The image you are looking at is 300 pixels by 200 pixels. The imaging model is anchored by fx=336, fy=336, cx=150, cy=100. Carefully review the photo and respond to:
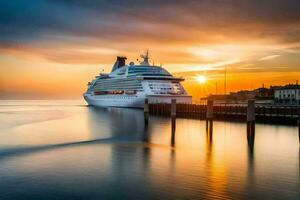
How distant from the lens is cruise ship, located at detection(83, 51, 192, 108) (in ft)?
226

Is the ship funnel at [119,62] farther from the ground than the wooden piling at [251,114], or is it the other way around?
the ship funnel at [119,62]

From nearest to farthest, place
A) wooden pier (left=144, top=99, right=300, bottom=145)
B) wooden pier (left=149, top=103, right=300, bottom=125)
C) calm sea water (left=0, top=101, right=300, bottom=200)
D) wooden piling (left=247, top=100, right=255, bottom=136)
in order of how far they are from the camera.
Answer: calm sea water (left=0, top=101, right=300, bottom=200) → wooden piling (left=247, top=100, right=255, bottom=136) → wooden pier (left=144, top=99, right=300, bottom=145) → wooden pier (left=149, top=103, right=300, bottom=125)

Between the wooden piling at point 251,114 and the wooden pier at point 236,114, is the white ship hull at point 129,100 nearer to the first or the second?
the wooden pier at point 236,114

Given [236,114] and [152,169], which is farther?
[236,114]

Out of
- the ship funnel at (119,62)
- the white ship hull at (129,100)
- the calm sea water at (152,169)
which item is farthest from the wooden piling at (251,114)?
the ship funnel at (119,62)

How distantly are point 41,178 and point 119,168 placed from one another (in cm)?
380

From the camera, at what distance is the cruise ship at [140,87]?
226 feet

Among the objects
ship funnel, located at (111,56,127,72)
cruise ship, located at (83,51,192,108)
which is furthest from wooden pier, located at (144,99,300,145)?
ship funnel, located at (111,56,127,72)

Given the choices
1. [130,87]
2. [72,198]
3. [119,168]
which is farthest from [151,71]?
[72,198]

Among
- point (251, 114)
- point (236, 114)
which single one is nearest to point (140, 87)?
point (236, 114)

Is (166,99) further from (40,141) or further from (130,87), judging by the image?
(40,141)

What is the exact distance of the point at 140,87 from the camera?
232 ft

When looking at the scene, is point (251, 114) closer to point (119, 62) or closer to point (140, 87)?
point (140, 87)

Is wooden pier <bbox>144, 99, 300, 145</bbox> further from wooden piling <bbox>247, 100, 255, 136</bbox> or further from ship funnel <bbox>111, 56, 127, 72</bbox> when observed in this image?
ship funnel <bbox>111, 56, 127, 72</bbox>
